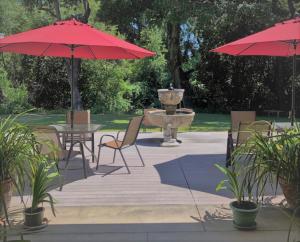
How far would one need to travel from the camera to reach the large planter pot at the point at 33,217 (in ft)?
13.2

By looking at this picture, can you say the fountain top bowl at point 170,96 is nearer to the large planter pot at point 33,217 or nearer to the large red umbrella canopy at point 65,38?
the large red umbrella canopy at point 65,38

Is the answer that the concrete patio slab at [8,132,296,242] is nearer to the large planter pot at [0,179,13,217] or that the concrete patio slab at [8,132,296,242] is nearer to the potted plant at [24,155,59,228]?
the potted plant at [24,155,59,228]

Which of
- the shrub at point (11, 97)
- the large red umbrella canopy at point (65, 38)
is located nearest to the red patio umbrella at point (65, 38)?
the large red umbrella canopy at point (65, 38)

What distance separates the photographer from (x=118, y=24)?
20016mm

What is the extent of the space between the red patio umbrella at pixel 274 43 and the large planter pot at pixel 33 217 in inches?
144

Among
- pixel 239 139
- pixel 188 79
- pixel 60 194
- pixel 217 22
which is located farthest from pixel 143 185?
pixel 188 79

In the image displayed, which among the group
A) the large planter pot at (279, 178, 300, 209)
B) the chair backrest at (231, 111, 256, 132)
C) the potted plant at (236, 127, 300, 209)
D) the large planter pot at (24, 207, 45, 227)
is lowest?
the large planter pot at (24, 207, 45, 227)

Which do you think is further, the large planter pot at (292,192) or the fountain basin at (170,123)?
the fountain basin at (170,123)

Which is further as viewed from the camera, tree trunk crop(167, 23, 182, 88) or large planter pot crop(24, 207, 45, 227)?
tree trunk crop(167, 23, 182, 88)

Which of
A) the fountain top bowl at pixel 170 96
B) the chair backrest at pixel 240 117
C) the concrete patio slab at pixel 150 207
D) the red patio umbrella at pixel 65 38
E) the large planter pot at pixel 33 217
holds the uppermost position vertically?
the red patio umbrella at pixel 65 38

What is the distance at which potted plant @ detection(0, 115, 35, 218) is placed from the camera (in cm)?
405

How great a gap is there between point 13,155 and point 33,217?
0.61m

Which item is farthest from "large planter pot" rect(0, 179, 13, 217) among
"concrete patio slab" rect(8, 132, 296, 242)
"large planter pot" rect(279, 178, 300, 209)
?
"large planter pot" rect(279, 178, 300, 209)

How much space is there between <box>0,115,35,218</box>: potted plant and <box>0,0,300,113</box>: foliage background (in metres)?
14.1
